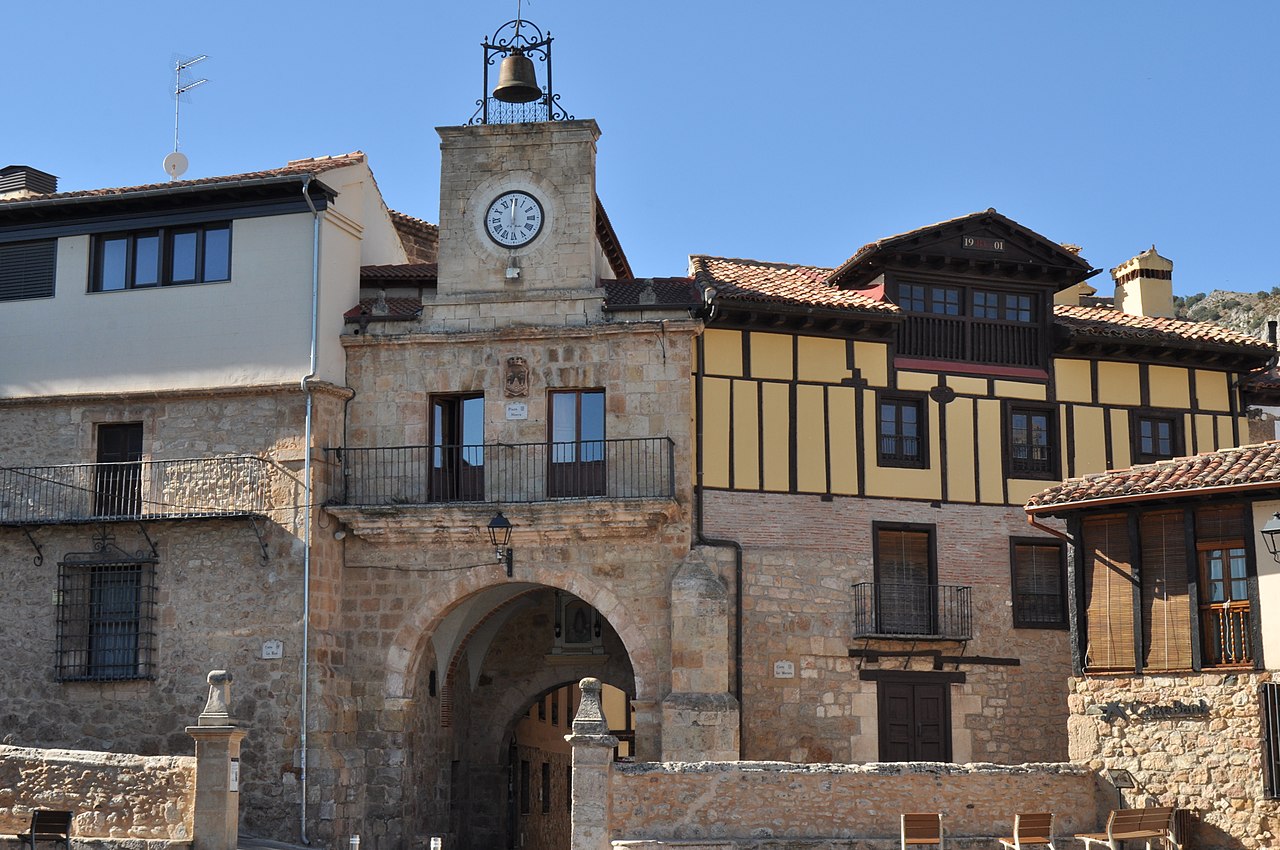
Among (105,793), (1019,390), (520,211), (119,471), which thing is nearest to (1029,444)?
(1019,390)

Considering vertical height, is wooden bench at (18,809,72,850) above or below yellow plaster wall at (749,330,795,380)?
below

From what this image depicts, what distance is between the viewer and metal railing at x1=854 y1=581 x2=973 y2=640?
2439cm

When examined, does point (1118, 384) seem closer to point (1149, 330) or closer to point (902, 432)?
point (1149, 330)

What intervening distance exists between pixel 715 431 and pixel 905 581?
364 centimetres

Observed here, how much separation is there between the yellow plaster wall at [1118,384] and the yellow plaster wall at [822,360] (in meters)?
4.21

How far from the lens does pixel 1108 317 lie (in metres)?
27.3

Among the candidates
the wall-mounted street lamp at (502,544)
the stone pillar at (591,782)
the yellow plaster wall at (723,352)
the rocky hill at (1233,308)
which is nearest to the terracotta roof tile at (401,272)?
the wall-mounted street lamp at (502,544)

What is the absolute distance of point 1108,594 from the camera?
21.2 m

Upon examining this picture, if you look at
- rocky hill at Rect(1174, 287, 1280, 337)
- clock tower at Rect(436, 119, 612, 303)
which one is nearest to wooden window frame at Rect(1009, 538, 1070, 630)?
clock tower at Rect(436, 119, 612, 303)

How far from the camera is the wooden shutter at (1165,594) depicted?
20344mm

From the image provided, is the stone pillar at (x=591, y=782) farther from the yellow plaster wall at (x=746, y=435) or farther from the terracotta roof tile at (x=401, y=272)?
the terracotta roof tile at (x=401, y=272)

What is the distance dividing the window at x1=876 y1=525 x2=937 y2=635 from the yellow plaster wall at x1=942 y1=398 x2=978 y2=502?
0.79 metres

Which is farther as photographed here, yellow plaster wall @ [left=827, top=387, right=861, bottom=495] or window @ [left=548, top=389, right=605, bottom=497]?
yellow plaster wall @ [left=827, top=387, right=861, bottom=495]

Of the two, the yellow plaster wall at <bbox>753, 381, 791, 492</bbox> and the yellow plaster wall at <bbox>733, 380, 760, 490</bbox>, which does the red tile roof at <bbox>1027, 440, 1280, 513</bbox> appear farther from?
the yellow plaster wall at <bbox>733, 380, 760, 490</bbox>
